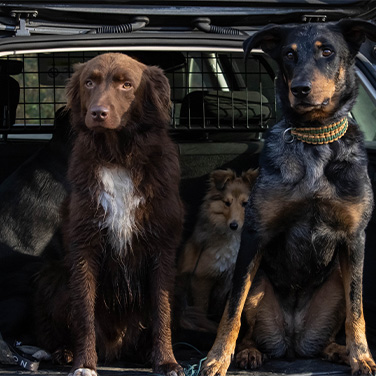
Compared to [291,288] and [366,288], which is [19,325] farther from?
[366,288]

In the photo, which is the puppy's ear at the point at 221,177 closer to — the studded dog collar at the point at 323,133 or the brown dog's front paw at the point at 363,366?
the studded dog collar at the point at 323,133

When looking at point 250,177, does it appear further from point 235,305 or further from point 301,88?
point 301,88

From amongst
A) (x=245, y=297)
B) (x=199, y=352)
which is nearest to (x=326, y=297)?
(x=245, y=297)

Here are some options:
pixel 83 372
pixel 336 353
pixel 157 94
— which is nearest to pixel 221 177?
pixel 157 94

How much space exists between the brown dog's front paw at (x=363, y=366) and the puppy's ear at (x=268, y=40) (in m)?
1.58

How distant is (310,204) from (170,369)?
3.48 feet

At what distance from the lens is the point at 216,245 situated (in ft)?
16.3

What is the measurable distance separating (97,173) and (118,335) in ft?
2.93

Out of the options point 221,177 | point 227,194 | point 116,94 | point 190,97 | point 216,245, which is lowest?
point 216,245

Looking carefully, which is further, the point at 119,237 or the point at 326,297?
the point at 326,297

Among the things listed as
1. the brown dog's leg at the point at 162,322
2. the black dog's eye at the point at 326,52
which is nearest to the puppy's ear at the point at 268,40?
the black dog's eye at the point at 326,52

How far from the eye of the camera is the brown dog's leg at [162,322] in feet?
11.6

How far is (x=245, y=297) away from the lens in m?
3.80

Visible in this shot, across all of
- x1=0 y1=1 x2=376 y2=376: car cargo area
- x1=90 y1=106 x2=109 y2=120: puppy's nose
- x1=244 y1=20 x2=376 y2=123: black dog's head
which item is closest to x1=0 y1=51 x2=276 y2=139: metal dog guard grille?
x1=0 y1=1 x2=376 y2=376: car cargo area
